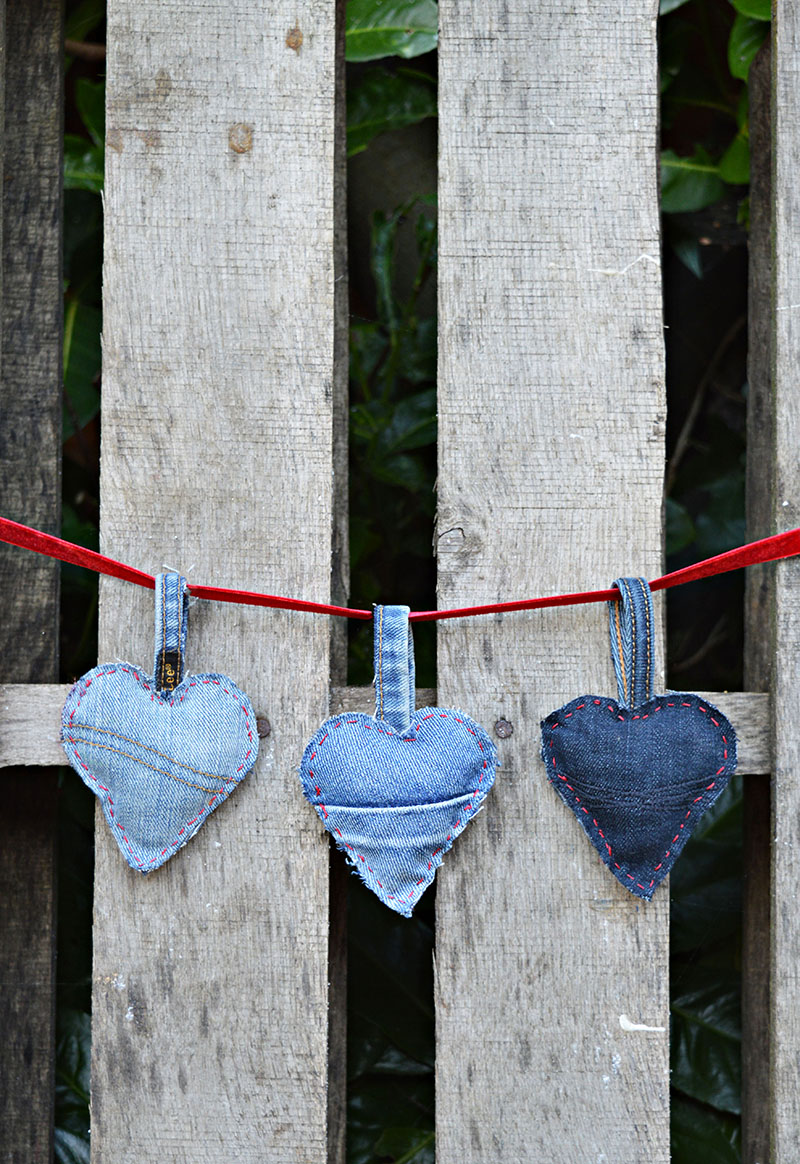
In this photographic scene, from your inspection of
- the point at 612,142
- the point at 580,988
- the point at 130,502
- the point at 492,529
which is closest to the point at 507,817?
the point at 580,988

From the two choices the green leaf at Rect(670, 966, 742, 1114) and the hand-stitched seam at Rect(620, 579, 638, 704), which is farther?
the green leaf at Rect(670, 966, 742, 1114)

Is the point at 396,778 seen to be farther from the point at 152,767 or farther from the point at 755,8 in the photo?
the point at 755,8

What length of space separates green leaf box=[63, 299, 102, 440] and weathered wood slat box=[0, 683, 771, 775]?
53 centimetres

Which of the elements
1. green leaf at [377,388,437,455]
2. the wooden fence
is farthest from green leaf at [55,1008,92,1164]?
green leaf at [377,388,437,455]

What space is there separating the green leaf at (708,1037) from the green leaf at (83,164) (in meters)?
1.49

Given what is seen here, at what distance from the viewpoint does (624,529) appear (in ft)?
3.31

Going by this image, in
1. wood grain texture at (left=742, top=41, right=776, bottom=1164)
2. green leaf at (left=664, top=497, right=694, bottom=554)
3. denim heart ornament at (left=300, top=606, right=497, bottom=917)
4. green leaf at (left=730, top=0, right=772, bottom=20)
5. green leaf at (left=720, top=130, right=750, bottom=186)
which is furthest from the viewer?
green leaf at (left=664, top=497, right=694, bottom=554)

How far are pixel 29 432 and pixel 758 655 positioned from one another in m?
0.91

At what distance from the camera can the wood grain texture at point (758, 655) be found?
1.07m

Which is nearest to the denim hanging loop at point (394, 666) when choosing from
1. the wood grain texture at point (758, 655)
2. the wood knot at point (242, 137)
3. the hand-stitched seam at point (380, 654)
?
the hand-stitched seam at point (380, 654)

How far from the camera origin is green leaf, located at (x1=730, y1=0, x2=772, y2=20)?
126 centimetres

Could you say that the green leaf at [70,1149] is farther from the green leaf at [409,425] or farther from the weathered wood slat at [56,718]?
the green leaf at [409,425]

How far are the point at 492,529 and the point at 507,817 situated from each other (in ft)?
1.00

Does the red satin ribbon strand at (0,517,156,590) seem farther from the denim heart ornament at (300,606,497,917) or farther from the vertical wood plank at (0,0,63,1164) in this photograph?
the denim heart ornament at (300,606,497,917)
